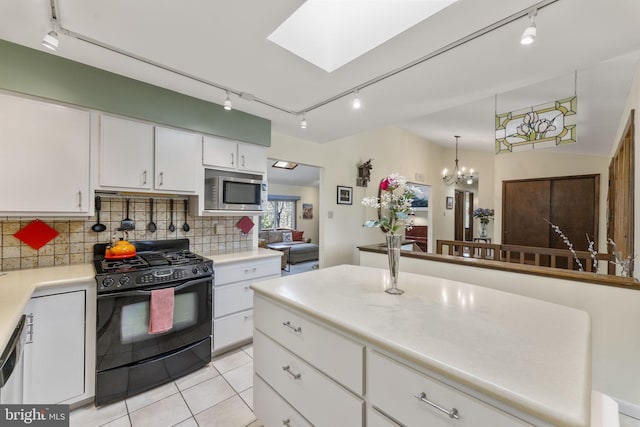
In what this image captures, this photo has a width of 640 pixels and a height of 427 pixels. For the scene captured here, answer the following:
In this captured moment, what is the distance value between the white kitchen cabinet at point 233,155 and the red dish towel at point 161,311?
1.25 m

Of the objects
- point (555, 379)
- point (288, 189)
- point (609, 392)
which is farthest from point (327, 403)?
point (288, 189)

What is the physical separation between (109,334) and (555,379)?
2408mm

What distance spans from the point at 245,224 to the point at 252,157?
2.59 ft

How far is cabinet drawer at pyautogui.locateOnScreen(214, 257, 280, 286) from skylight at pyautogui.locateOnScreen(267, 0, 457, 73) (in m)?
1.89

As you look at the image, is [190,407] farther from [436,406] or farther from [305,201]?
[305,201]

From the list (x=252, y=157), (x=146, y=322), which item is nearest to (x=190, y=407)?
(x=146, y=322)

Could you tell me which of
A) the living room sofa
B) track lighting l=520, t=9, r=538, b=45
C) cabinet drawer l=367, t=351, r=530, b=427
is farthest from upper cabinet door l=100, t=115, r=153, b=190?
the living room sofa

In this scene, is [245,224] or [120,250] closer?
[120,250]

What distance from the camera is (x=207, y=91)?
2418 millimetres

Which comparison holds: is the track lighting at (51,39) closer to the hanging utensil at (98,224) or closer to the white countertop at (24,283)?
the hanging utensil at (98,224)

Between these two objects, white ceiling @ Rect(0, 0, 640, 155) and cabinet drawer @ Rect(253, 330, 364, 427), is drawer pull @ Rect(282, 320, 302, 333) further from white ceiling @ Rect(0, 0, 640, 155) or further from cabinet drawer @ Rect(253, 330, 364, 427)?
white ceiling @ Rect(0, 0, 640, 155)

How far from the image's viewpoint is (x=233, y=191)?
9.23 feet

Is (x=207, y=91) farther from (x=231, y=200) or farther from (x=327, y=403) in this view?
(x=327, y=403)

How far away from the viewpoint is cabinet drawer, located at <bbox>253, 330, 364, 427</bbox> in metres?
1.06
